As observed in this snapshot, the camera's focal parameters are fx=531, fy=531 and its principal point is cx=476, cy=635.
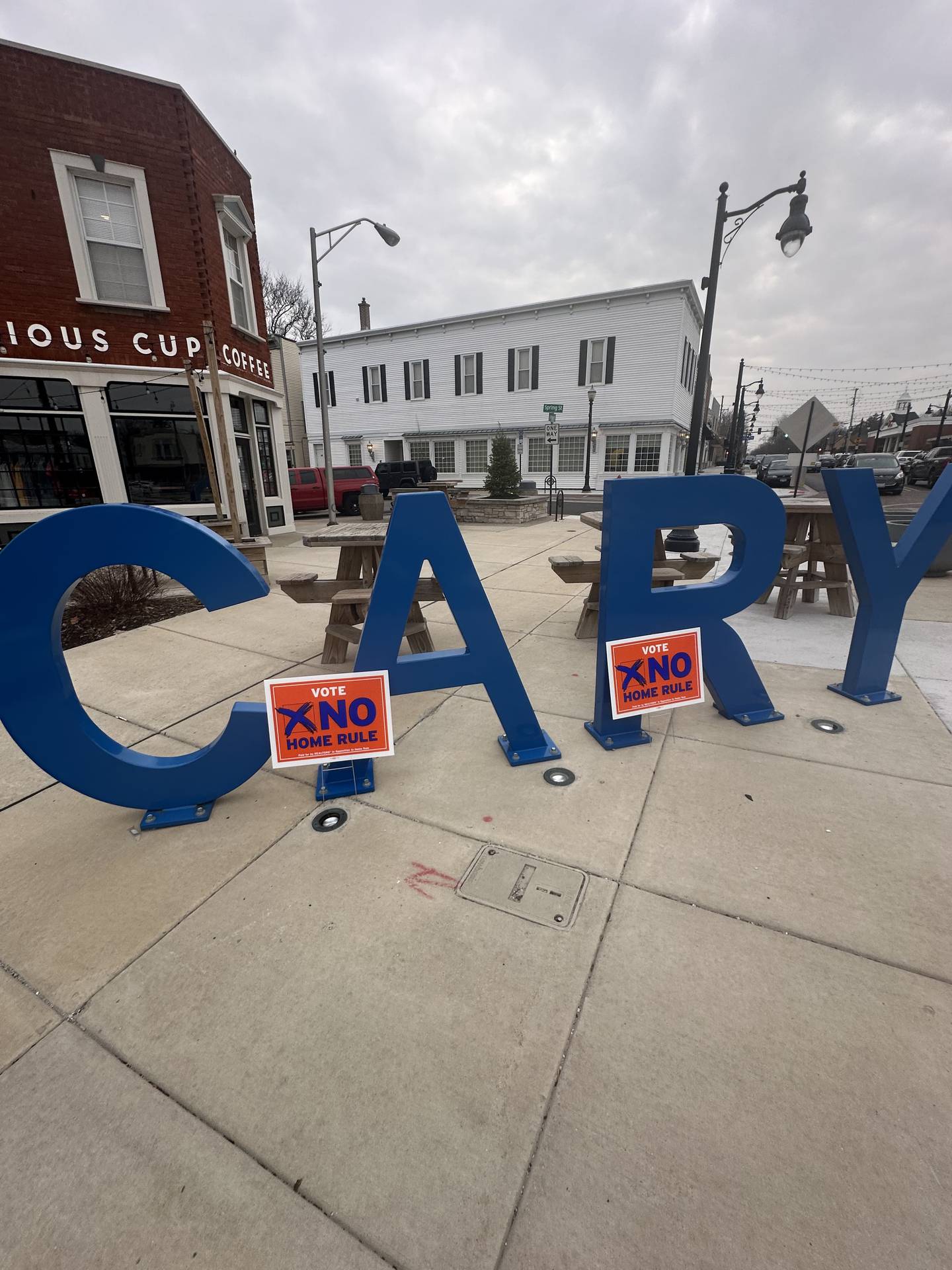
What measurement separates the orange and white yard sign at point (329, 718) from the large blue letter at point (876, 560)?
2.94 meters

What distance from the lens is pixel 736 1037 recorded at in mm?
1520

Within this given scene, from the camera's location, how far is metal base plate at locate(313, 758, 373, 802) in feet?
8.78

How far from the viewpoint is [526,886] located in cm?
206

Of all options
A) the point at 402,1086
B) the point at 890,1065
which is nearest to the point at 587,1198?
the point at 402,1086

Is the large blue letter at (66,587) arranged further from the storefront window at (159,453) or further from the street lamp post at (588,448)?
the street lamp post at (588,448)

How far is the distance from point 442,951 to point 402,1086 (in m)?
0.42

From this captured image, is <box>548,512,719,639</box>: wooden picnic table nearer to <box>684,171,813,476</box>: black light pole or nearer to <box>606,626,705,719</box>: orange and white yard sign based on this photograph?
<box>606,626,705,719</box>: orange and white yard sign

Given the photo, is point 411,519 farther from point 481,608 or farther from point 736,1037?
point 736,1037

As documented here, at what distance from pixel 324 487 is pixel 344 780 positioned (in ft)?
51.4

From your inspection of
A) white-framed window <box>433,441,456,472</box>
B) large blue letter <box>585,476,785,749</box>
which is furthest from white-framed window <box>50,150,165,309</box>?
white-framed window <box>433,441,456,472</box>

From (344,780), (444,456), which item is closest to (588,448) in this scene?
(444,456)

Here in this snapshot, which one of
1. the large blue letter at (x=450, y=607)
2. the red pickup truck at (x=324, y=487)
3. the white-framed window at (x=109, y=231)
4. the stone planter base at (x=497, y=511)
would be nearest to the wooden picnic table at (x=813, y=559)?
the large blue letter at (x=450, y=607)

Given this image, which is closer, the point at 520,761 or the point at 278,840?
the point at 278,840

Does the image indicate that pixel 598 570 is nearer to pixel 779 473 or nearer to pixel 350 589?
pixel 350 589
